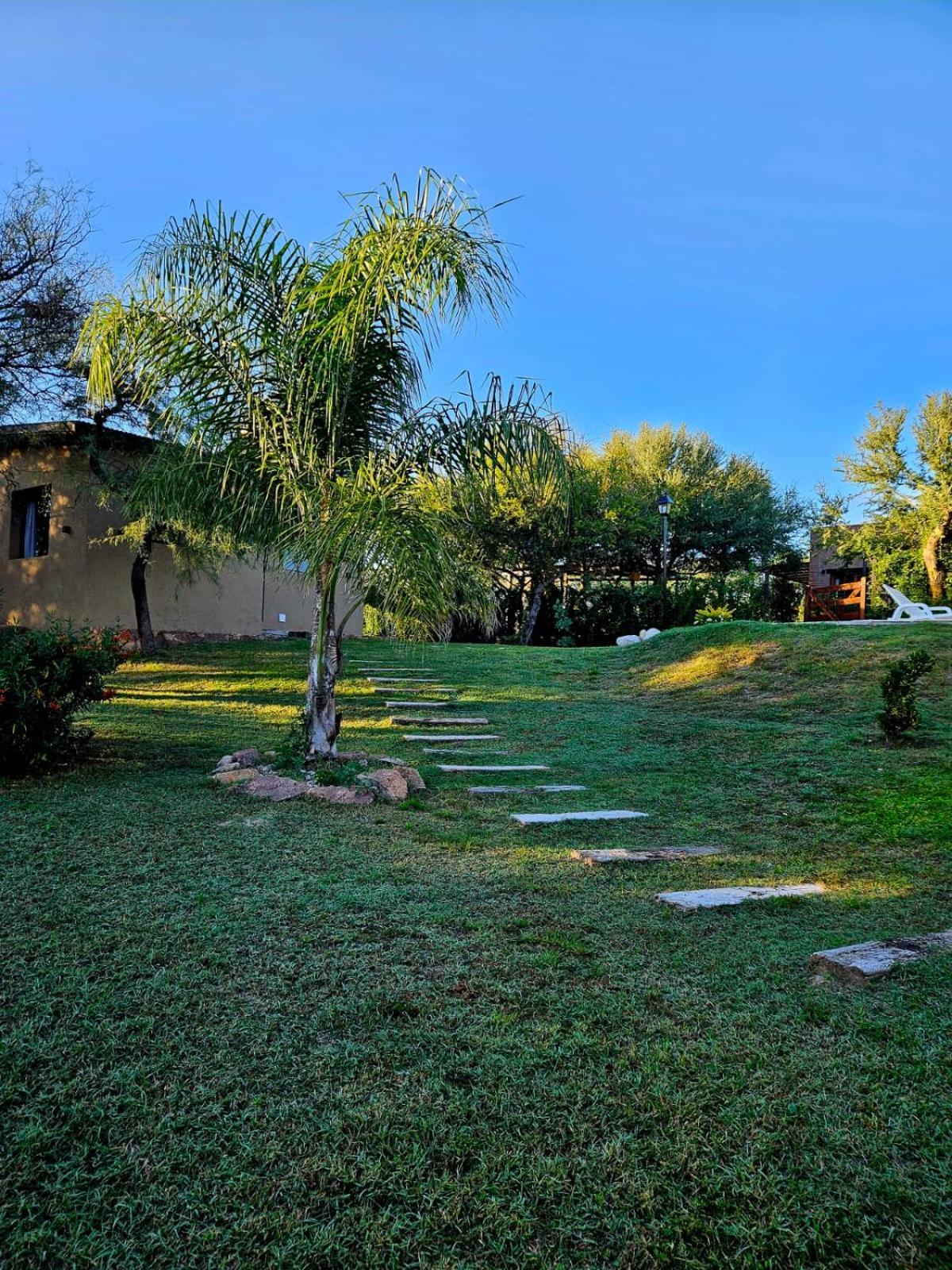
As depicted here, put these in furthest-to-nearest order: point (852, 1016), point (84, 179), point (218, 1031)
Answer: point (84, 179) → point (852, 1016) → point (218, 1031)

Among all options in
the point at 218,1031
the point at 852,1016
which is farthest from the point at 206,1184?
the point at 852,1016

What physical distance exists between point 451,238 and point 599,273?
818 centimetres

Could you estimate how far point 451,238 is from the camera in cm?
451

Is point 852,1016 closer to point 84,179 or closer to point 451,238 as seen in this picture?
point 451,238

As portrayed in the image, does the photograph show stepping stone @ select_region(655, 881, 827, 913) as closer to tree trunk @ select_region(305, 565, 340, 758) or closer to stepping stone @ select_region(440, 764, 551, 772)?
stepping stone @ select_region(440, 764, 551, 772)

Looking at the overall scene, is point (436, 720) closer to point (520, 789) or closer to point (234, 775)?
point (520, 789)

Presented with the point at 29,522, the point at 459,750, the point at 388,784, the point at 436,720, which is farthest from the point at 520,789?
the point at 29,522

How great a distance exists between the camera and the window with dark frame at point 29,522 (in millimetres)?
14648

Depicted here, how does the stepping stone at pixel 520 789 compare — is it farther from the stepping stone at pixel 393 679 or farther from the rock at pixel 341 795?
the stepping stone at pixel 393 679

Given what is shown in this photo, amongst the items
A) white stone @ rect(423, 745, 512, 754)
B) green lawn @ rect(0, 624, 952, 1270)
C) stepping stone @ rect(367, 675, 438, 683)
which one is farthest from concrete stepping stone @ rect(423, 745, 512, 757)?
stepping stone @ rect(367, 675, 438, 683)

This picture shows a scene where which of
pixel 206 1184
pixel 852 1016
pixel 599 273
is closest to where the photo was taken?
pixel 206 1184

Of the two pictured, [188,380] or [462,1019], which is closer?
[462,1019]

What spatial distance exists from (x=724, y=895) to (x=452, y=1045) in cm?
179

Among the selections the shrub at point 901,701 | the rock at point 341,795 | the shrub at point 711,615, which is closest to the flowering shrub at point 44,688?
the rock at point 341,795
